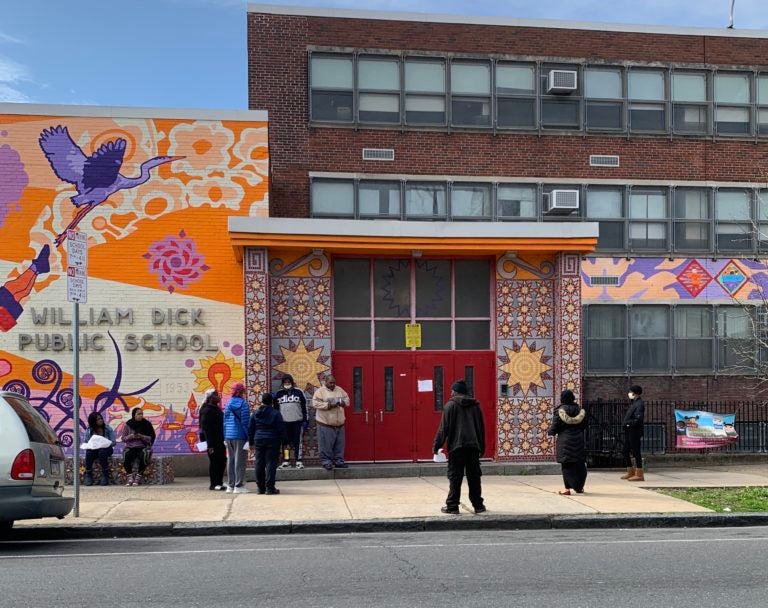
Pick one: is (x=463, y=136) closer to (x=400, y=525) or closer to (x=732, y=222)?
(x=732, y=222)

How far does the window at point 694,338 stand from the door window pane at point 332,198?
9.11 metres

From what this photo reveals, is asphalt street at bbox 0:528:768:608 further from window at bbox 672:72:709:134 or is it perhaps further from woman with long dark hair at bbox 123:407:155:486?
window at bbox 672:72:709:134

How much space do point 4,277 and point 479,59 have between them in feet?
42.6

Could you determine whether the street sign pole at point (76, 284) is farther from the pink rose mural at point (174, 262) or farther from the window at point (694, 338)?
the window at point (694, 338)

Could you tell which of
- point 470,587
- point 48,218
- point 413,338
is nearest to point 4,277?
point 48,218

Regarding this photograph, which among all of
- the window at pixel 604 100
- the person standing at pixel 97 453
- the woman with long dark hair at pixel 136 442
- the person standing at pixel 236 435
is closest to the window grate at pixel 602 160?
the window at pixel 604 100

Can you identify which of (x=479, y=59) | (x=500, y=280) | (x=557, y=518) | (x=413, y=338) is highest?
(x=479, y=59)

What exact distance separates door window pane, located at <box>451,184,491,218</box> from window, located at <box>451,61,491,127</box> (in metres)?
1.63

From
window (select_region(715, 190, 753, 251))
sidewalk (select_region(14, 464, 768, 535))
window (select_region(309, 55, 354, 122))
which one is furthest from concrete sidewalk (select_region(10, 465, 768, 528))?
window (select_region(309, 55, 354, 122))

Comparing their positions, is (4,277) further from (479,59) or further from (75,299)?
(479,59)

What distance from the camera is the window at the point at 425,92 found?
2259 centimetres

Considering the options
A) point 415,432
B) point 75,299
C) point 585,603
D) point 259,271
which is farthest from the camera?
point 415,432

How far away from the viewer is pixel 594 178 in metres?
23.1

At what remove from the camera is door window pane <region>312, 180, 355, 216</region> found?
72.8 feet
